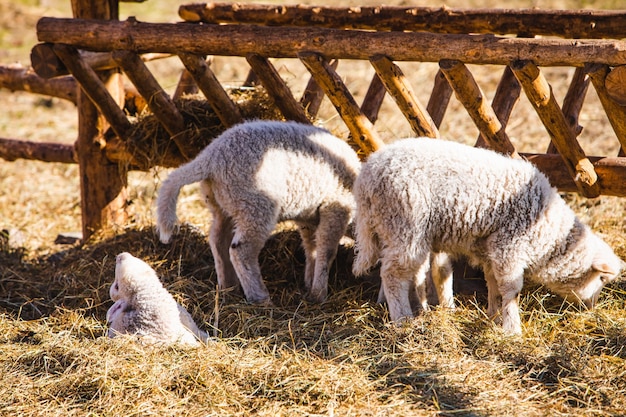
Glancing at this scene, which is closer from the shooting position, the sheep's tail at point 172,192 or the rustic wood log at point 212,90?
the sheep's tail at point 172,192

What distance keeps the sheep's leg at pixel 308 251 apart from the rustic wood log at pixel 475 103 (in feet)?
5.17

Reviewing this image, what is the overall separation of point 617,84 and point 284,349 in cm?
258

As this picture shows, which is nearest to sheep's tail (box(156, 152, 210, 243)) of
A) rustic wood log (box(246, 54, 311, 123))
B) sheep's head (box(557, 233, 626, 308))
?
rustic wood log (box(246, 54, 311, 123))

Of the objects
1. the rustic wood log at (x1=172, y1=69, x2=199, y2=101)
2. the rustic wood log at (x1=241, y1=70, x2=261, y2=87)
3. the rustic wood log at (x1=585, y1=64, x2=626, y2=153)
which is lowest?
the rustic wood log at (x1=172, y1=69, x2=199, y2=101)

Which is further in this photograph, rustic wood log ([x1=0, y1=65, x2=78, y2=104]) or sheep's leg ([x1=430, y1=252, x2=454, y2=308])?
rustic wood log ([x1=0, y1=65, x2=78, y2=104])

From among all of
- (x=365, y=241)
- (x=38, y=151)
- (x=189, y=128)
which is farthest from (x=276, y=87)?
(x=38, y=151)

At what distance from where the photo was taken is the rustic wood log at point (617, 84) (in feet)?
14.4

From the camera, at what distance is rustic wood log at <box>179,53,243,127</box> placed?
19.0 feet

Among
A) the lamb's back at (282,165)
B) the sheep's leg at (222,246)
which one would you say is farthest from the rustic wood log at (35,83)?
the lamb's back at (282,165)

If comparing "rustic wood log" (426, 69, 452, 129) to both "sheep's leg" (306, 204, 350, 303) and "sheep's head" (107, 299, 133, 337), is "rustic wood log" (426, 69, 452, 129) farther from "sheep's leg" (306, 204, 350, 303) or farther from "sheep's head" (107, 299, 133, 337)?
"sheep's head" (107, 299, 133, 337)

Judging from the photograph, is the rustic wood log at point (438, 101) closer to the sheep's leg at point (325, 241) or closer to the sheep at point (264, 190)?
the sheep at point (264, 190)

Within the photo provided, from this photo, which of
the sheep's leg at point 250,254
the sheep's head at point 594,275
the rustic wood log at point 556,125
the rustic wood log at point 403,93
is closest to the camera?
the rustic wood log at point 556,125

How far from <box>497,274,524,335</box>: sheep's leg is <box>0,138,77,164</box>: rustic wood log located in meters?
4.39

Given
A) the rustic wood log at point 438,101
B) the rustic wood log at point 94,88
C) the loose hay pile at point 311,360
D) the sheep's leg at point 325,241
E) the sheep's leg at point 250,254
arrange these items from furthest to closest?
the rustic wood log at point 94,88
the rustic wood log at point 438,101
the sheep's leg at point 325,241
the sheep's leg at point 250,254
the loose hay pile at point 311,360
